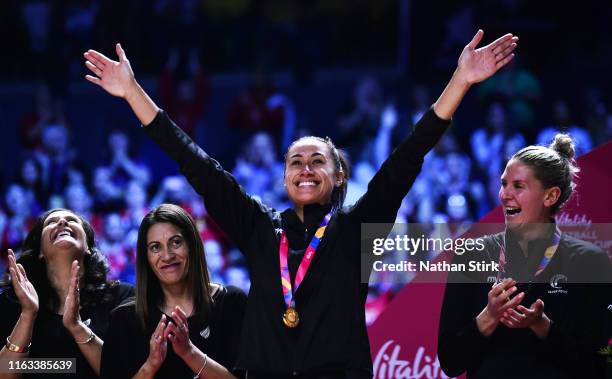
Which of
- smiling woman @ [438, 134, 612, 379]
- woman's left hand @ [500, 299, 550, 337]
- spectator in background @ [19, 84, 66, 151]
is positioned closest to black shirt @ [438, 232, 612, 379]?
smiling woman @ [438, 134, 612, 379]

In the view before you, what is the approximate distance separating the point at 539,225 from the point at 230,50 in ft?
30.5

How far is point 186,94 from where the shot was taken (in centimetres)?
1153

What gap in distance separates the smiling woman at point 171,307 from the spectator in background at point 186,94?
7231 mm

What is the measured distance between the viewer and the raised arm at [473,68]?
11.6 feet

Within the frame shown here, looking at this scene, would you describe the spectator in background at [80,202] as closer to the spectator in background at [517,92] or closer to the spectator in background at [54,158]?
the spectator in background at [54,158]

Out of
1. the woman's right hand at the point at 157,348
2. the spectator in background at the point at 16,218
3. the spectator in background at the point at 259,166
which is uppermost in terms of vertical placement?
the spectator in background at the point at 259,166

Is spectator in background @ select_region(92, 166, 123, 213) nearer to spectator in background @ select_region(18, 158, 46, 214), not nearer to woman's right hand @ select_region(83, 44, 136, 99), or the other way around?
spectator in background @ select_region(18, 158, 46, 214)

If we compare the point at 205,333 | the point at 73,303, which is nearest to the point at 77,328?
the point at 73,303

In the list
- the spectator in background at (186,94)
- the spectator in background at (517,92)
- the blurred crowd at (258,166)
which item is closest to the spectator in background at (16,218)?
the blurred crowd at (258,166)

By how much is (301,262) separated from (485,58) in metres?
0.92

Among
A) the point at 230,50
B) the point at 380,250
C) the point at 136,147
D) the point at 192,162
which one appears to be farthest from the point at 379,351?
the point at 230,50

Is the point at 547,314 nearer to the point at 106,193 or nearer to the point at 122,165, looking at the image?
the point at 106,193

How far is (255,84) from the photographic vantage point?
11.5 meters

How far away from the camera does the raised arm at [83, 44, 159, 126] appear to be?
3.66 m
